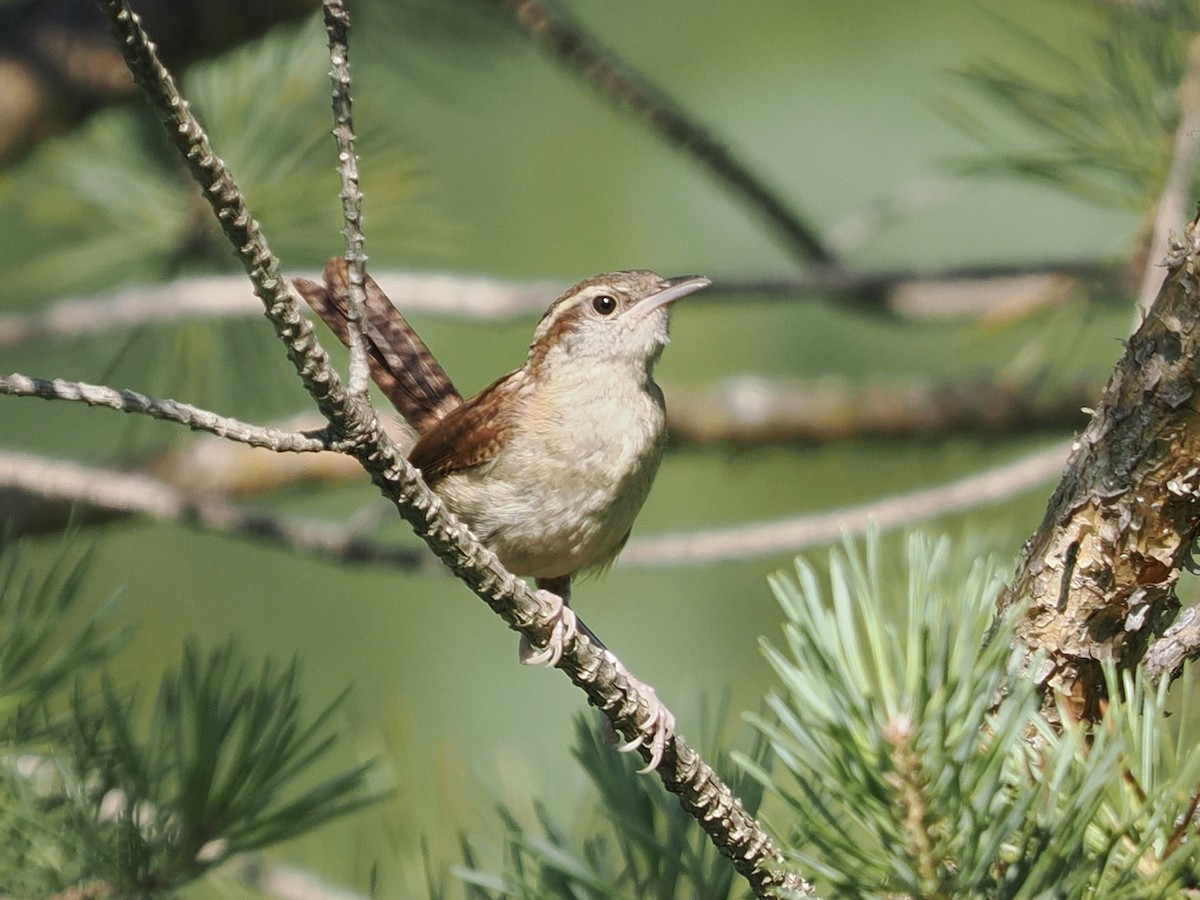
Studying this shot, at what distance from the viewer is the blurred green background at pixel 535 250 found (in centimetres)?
399

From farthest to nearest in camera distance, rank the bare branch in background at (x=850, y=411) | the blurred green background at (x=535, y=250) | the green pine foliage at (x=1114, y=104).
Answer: the blurred green background at (x=535, y=250) < the bare branch in background at (x=850, y=411) < the green pine foliage at (x=1114, y=104)

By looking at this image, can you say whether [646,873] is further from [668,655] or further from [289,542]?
[668,655]

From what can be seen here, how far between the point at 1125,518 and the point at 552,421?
67.6 inches

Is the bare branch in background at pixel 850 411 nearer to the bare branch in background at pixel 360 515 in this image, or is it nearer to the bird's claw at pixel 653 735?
the bare branch in background at pixel 360 515

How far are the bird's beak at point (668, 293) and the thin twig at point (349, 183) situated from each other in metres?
1.72

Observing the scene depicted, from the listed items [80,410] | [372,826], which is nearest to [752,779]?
[372,826]

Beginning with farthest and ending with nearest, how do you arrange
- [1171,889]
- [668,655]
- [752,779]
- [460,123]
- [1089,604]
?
[460,123]
[668,655]
[752,779]
[1089,604]
[1171,889]

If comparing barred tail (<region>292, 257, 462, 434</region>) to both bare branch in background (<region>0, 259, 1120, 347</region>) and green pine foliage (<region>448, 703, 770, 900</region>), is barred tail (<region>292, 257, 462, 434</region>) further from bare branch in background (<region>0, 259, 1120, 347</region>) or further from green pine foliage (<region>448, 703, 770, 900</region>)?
green pine foliage (<region>448, 703, 770, 900</region>)

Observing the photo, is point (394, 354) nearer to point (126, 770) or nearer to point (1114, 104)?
point (126, 770)

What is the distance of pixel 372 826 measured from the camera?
8.29ft

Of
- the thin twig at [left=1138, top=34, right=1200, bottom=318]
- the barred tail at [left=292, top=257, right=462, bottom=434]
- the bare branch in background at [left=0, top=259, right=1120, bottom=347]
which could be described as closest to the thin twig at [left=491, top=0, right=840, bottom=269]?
the bare branch in background at [left=0, top=259, right=1120, bottom=347]

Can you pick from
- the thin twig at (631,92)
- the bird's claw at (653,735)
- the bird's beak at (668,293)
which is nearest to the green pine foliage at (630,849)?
the bird's claw at (653,735)

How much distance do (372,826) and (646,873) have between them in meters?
0.97

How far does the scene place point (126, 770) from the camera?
1.81 meters
